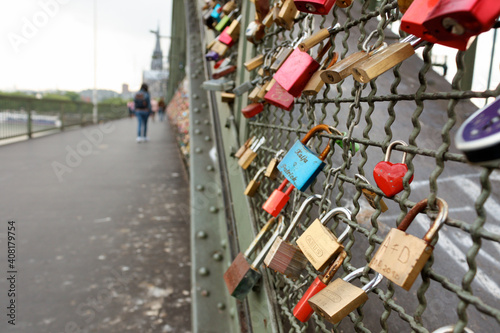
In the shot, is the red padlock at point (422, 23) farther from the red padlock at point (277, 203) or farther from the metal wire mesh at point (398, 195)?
the red padlock at point (277, 203)

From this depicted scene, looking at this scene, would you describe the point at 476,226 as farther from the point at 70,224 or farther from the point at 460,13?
the point at 70,224

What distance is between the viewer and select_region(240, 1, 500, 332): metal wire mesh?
0.58 meters

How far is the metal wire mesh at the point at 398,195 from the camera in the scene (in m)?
0.58

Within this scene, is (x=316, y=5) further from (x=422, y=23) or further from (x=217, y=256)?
(x=217, y=256)

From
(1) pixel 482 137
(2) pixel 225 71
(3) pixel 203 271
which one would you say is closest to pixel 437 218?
(1) pixel 482 137

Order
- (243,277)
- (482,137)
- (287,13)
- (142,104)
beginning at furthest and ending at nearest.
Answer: (142,104) → (243,277) → (287,13) → (482,137)

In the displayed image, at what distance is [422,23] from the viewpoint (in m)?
0.51

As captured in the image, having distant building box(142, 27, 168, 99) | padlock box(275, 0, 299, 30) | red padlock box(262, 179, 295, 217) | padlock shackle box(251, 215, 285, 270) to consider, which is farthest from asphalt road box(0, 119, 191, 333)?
distant building box(142, 27, 168, 99)

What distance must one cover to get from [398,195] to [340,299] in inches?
53.8

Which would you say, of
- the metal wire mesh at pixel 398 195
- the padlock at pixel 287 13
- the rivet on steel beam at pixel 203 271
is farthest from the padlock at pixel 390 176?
the rivet on steel beam at pixel 203 271

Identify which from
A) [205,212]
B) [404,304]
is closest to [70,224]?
[205,212]

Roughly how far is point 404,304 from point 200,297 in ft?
3.22

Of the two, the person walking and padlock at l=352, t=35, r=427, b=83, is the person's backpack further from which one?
padlock at l=352, t=35, r=427, b=83

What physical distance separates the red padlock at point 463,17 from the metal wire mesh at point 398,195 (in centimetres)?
9
